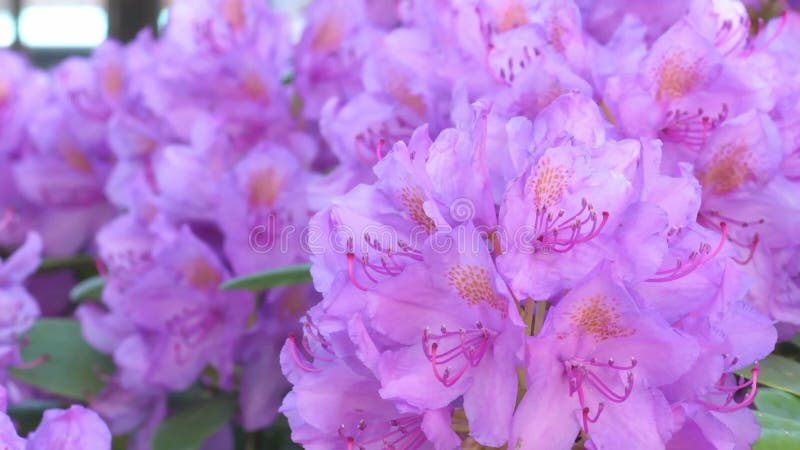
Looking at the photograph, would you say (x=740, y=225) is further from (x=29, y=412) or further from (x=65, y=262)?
(x=65, y=262)

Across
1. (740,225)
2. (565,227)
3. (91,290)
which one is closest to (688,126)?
(740,225)

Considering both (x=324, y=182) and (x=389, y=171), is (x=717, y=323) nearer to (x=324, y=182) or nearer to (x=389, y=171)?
(x=389, y=171)

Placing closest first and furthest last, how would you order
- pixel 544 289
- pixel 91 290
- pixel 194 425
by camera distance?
pixel 544 289, pixel 194 425, pixel 91 290

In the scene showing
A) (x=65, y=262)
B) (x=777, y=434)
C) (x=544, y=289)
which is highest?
(x=544, y=289)

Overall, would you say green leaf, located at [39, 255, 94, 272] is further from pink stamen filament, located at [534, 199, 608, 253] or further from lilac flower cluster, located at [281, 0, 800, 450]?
pink stamen filament, located at [534, 199, 608, 253]

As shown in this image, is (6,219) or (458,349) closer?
(458,349)

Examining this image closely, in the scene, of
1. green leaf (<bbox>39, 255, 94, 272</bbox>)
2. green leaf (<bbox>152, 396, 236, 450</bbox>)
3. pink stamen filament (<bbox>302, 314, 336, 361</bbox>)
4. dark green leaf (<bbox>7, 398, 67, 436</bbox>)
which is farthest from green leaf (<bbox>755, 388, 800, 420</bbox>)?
green leaf (<bbox>39, 255, 94, 272</bbox>)

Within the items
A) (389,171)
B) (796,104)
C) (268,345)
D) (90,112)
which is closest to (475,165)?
(389,171)

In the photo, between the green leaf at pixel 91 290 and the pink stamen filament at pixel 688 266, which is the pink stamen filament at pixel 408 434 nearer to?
the pink stamen filament at pixel 688 266
